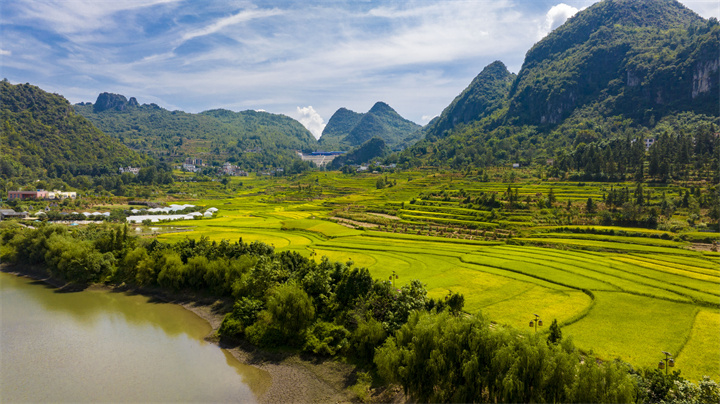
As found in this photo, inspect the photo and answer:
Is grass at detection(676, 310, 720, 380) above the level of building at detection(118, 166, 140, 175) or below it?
below

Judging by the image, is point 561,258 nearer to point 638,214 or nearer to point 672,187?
point 638,214

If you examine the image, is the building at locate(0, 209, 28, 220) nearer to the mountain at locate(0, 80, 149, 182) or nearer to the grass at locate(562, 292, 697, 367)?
the mountain at locate(0, 80, 149, 182)

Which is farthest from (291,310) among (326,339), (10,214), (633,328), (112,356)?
(10,214)

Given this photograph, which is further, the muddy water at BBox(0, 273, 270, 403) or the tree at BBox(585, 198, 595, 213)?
the tree at BBox(585, 198, 595, 213)

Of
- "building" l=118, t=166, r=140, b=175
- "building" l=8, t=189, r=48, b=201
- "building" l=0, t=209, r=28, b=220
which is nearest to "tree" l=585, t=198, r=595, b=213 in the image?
"building" l=0, t=209, r=28, b=220

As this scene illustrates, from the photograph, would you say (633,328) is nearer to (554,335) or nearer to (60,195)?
(554,335)

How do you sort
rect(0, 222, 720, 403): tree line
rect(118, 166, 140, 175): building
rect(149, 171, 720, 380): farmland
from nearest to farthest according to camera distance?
rect(0, 222, 720, 403): tree line → rect(149, 171, 720, 380): farmland → rect(118, 166, 140, 175): building
